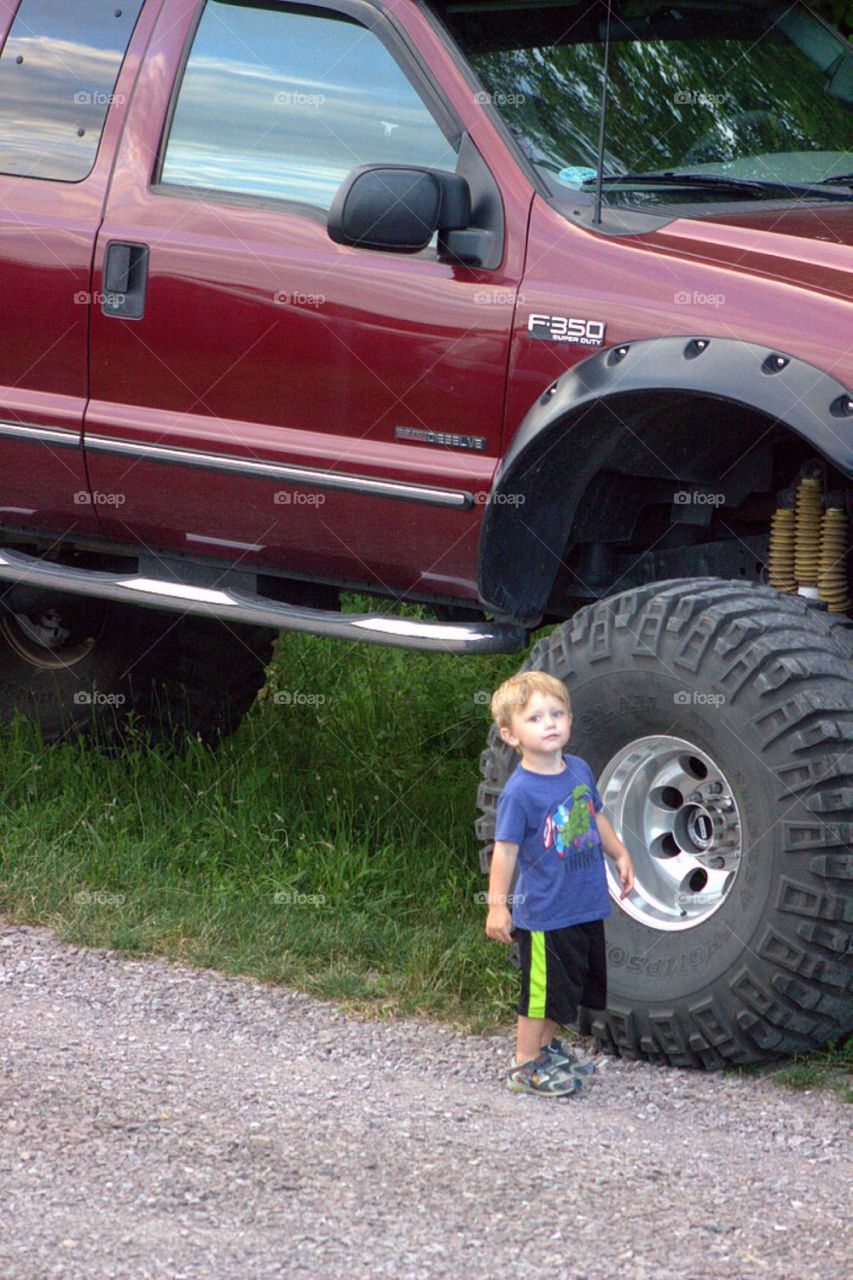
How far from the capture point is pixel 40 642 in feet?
20.4

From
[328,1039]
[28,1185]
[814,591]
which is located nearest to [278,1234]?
[28,1185]

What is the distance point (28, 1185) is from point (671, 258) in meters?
2.34

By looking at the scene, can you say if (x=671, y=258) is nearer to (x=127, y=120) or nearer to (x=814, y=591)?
(x=814, y=591)

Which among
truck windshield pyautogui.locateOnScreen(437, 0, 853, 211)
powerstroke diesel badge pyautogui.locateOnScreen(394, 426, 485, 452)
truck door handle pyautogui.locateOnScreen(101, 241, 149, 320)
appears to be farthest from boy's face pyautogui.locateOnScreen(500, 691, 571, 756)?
truck door handle pyautogui.locateOnScreen(101, 241, 149, 320)

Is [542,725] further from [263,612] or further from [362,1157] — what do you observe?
[263,612]

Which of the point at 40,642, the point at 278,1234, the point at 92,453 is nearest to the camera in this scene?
the point at 278,1234

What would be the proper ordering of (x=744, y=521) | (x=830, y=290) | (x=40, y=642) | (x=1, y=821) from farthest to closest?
(x=40, y=642) → (x=1, y=821) → (x=744, y=521) → (x=830, y=290)

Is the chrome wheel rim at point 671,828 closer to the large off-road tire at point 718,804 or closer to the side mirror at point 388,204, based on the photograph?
the large off-road tire at point 718,804

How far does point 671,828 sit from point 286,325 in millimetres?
1554

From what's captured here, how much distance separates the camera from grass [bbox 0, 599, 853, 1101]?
15.0 feet

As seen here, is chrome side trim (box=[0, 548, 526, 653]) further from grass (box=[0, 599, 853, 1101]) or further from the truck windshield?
the truck windshield

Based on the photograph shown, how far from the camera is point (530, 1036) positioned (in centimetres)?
394

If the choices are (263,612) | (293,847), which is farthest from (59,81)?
(293,847)

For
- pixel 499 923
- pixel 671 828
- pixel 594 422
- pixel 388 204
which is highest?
pixel 388 204
